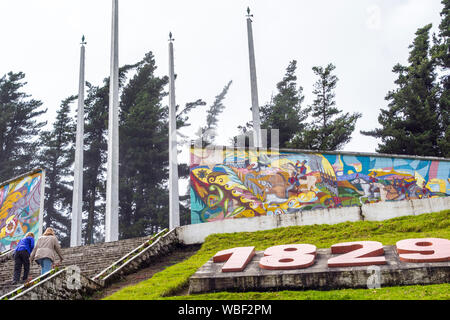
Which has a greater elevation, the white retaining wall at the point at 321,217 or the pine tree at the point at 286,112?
the pine tree at the point at 286,112

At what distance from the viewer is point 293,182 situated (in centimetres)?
1703

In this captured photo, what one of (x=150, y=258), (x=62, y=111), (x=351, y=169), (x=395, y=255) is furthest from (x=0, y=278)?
(x=62, y=111)

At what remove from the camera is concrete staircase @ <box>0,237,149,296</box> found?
12125mm

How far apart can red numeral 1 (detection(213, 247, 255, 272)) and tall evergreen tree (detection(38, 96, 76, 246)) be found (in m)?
29.0

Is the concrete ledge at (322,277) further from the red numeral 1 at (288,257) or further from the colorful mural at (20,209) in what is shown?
the colorful mural at (20,209)

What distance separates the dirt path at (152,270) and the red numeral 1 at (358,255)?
14.6 ft

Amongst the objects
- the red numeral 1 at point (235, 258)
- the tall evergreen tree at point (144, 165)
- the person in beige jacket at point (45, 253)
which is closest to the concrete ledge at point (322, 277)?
the red numeral 1 at point (235, 258)

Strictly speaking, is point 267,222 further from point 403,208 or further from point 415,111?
point 415,111

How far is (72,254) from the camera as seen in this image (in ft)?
46.0

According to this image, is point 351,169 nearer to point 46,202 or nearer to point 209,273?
point 209,273

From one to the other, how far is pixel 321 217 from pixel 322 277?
5469 millimetres

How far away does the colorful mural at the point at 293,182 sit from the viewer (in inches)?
661

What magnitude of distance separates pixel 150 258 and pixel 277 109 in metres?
23.9

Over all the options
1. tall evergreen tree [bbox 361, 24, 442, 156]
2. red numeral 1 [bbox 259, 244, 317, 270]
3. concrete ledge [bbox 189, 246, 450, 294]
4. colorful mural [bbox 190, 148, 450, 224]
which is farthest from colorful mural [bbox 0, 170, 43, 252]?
tall evergreen tree [bbox 361, 24, 442, 156]
